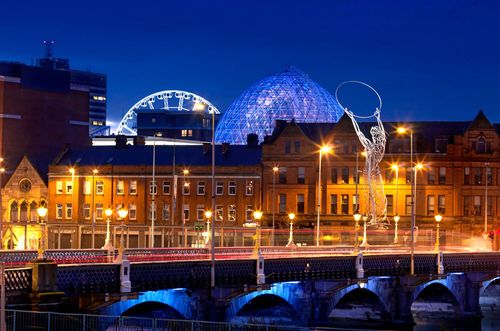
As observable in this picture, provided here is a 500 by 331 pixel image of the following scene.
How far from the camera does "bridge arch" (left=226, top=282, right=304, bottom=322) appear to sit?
77750mm

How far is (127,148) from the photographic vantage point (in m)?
170

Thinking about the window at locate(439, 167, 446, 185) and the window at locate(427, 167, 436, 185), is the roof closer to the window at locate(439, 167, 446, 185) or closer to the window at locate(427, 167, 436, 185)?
the window at locate(427, 167, 436, 185)

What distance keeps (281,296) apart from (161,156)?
3246 inches

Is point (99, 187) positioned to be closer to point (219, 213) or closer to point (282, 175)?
point (219, 213)

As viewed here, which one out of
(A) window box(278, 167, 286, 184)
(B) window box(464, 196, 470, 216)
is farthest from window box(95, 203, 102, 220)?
(B) window box(464, 196, 470, 216)

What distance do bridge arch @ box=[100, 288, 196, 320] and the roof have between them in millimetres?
86349

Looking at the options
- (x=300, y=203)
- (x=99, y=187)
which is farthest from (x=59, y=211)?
(x=300, y=203)

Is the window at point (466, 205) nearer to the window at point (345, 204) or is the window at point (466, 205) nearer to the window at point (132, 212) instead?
the window at point (345, 204)

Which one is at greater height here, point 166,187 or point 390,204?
point 166,187

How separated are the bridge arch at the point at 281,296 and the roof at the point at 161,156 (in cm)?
7266

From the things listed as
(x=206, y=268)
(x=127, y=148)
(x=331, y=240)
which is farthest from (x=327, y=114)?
(x=206, y=268)

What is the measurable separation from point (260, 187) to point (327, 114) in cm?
4401

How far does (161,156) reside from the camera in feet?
546

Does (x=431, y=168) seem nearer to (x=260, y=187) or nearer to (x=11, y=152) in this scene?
(x=260, y=187)
